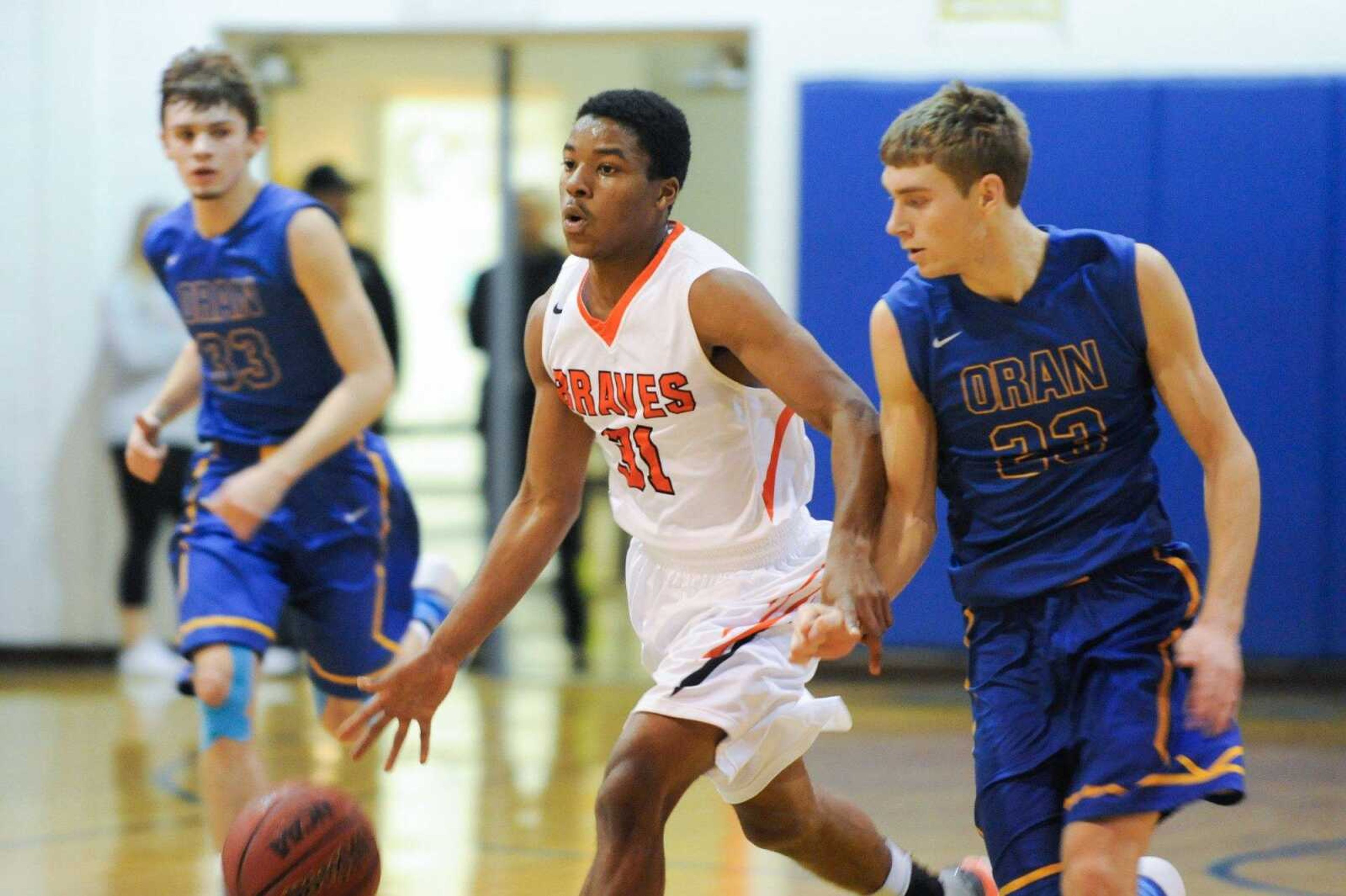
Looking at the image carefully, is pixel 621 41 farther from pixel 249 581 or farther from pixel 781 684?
pixel 781 684

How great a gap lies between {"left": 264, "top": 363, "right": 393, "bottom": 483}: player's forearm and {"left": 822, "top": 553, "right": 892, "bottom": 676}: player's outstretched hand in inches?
60.8

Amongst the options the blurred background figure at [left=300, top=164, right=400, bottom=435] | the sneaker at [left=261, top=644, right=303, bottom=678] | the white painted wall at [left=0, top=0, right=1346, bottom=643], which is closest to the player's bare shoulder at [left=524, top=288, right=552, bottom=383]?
the blurred background figure at [left=300, top=164, right=400, bottom=435]

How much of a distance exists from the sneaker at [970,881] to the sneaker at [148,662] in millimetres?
4691

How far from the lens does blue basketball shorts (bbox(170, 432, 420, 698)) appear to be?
13.5 feet

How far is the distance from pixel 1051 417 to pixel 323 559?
2.03m

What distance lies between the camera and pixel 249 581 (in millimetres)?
4137

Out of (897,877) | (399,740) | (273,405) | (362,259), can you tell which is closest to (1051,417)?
(897,877)

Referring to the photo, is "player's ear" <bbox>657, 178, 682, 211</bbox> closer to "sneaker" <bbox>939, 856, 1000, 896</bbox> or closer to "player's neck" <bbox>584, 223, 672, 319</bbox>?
"player's neck" <bbox>584, 223, 672, 319</bbox>

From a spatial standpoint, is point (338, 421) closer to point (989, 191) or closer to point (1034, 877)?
point (989, 191)

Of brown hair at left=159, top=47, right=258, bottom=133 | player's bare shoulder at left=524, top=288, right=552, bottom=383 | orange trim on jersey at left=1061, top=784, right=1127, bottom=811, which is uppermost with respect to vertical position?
brown hair at left=159, top=47, right=258, bottom=133

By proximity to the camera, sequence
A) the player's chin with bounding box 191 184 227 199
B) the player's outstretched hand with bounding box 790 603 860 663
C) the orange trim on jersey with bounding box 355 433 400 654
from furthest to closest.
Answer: the orange trim on jersey with bounding box 355 433 400 654, the player's chin with bounding box 191 184 227 199, the player's outstretched hand with bounding box 790 603 860 663

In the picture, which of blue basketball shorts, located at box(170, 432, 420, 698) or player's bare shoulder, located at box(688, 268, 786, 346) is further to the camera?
blue basketball shorts, located at box(170, 432, 420, 698)

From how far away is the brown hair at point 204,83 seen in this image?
4184 mm

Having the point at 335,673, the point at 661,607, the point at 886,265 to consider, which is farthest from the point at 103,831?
the point at 886,265
